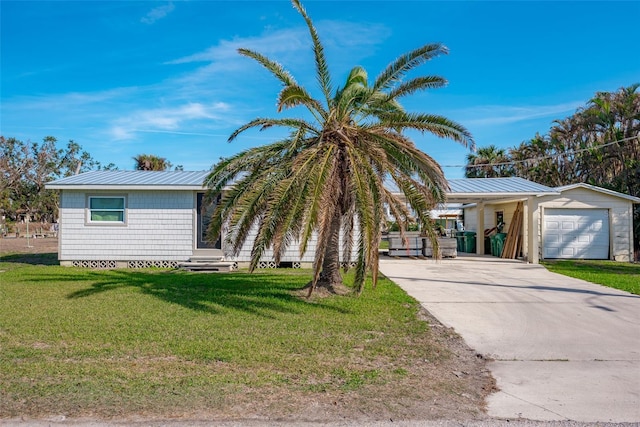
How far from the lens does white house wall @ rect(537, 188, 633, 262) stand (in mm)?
19625

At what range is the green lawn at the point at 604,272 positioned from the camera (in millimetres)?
12305

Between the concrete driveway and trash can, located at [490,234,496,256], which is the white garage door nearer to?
trash can, located at [490,234,496,256]

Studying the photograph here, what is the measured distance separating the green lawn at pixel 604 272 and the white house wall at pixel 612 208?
1.24m

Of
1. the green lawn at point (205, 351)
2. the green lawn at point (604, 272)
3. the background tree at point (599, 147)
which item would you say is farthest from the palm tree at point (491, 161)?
the green lawn at point (205, 351)

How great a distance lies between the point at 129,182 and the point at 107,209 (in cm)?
122

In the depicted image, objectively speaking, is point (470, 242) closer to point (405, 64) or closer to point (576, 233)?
point (576, 233)

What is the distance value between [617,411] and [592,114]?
25.4m

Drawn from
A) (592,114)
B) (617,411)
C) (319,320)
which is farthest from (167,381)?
(592,114)

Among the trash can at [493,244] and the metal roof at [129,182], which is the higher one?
the metal roof at [129,182]

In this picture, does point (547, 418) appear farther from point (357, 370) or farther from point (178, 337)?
point (178, 337)

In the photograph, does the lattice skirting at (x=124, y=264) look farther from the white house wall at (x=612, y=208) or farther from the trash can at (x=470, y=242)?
the white house wall at (x=612, y=208)

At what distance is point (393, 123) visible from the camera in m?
9.16

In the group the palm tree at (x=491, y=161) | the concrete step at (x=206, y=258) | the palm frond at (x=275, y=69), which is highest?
the palm tree at (x=491, y=161)

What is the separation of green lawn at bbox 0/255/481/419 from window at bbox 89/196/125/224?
221 inches
